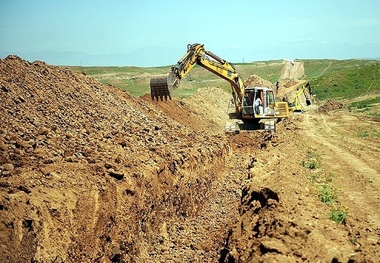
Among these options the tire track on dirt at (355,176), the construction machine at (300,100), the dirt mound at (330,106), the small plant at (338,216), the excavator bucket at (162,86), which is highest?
the excavator bucket at (162,86)

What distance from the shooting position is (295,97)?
37094 millimetres

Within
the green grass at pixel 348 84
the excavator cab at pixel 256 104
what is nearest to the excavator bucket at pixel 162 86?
the excavator cab at pixel 256 104

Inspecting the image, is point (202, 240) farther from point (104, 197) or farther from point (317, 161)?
point (317, 161)

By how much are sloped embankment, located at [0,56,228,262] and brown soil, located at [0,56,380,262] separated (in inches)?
1.4

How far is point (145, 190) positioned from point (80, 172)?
2.49 meters

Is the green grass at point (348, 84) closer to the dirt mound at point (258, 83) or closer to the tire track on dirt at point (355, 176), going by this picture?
the dirt mound at point (258, 83)

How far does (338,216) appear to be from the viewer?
37.4ft

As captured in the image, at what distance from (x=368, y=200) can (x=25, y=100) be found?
36.3ft

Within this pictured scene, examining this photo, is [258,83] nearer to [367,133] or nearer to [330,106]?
[330,106]

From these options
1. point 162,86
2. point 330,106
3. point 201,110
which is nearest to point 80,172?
point 162,86

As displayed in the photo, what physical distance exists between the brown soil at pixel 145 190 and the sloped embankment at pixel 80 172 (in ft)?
0.11

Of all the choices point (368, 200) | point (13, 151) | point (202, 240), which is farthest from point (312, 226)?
point (13, 151)

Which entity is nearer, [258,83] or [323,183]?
[323,183]

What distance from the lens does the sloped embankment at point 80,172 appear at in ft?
30.5
